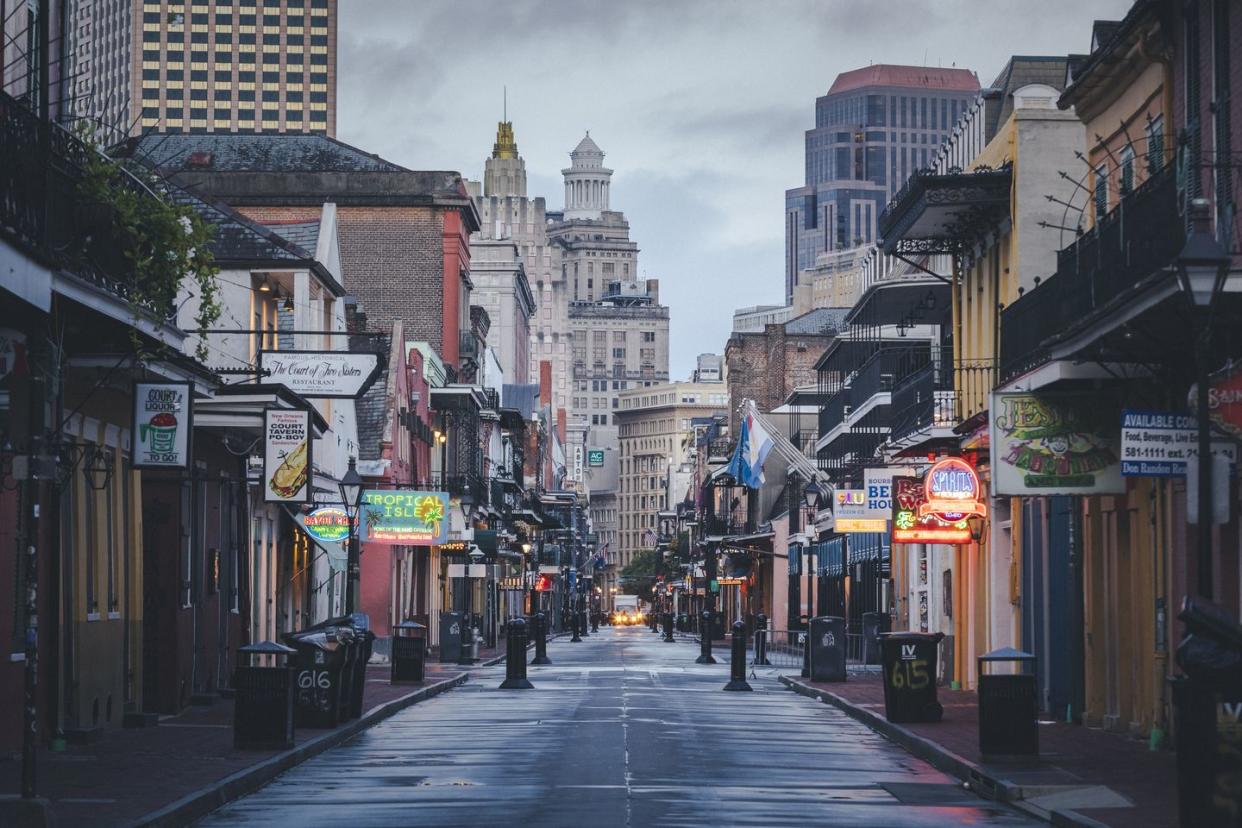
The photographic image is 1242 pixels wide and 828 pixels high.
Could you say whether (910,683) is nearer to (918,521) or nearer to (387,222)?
(918,521)

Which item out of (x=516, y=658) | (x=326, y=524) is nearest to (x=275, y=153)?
(x=326, y=524)

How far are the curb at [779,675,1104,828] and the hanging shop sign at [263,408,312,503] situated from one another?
9.01 meters

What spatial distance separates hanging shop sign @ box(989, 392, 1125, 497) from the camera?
23422 millimetres

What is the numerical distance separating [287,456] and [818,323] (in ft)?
262

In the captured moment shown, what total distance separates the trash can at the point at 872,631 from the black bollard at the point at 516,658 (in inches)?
492

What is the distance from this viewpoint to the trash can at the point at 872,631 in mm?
50156

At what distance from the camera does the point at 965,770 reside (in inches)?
803

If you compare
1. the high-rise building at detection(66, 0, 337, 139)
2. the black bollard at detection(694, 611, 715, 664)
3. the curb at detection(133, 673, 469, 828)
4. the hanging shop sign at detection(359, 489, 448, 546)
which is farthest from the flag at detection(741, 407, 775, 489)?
the high-rise building at detection(66, 0, 337, 139)

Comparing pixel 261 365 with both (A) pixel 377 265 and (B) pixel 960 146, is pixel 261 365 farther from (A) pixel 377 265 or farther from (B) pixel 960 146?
(A) pixel 377 265

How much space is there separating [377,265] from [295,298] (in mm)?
29514

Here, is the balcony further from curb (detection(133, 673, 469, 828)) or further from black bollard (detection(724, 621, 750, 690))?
black bollard (detection(724, 621, 750, 690))

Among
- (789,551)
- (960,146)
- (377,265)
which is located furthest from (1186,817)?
(789,551)

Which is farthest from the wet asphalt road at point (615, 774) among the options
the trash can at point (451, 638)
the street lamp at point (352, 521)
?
the trash can at point (451, 638)

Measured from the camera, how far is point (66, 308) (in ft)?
60.4
